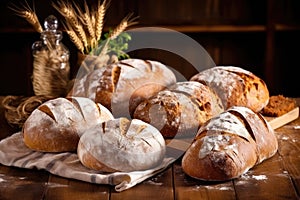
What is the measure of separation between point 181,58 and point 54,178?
2.14 metres

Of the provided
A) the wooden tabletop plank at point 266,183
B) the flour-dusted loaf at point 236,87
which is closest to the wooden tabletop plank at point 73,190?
the wooden tabletop plank at point 266,183

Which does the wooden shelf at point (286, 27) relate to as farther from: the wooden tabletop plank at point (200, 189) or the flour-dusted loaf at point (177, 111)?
the wooden tabletop plank at point (200, 189)

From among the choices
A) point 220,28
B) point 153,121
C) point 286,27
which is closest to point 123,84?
point 153,121

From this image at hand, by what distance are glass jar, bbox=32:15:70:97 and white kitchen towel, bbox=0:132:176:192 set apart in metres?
0.39

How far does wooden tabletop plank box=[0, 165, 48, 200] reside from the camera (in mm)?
1615

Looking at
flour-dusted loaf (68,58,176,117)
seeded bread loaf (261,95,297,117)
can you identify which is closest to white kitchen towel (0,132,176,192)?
flour-dusted loaf (68,58,176,117)

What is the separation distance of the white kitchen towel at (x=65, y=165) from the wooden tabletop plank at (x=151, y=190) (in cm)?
1

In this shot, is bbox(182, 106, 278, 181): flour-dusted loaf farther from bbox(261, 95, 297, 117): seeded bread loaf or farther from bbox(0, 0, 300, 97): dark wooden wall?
bbox(0, 0, 300, 97): dark wooden wall

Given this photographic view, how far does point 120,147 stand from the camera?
5.57 feet

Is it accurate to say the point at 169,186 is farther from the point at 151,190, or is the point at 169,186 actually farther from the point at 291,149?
the point at 291,149

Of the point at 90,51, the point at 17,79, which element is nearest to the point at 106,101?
the point at 90,51

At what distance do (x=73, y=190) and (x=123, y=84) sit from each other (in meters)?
0.58

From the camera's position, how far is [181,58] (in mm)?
3777

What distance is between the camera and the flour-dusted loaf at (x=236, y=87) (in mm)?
2127
